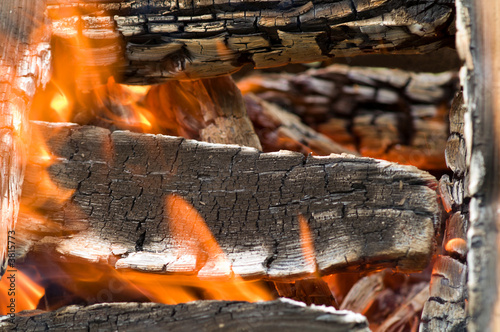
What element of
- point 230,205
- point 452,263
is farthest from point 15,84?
point 452,263

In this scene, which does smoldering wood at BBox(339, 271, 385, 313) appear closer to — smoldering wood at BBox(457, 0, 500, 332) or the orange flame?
smoldering wood at BBox(457, 0, 500, 332)

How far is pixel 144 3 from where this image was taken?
1829 mm

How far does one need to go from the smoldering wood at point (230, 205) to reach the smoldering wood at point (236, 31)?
0.36 m

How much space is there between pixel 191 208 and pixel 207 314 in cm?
48

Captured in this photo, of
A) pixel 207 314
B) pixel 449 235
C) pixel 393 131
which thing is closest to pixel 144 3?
pixel 207 314

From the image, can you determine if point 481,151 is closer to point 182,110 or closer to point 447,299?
point 447,299

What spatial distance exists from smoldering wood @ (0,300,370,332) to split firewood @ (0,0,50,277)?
13.6 inches

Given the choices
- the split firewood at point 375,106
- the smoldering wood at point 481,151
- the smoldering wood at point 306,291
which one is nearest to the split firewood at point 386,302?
the smoldering wood at point 306,291

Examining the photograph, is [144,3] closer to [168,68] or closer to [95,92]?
[168,68]

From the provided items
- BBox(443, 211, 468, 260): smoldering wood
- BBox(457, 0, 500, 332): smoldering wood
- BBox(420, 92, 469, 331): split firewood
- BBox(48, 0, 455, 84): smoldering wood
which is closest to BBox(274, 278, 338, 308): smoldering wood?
BBox(420, 92, 469, 331): split firewood

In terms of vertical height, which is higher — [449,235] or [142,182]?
[142,182]

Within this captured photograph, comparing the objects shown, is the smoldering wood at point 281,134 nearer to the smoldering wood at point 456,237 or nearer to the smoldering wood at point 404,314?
the smoldering wood at point 404,314

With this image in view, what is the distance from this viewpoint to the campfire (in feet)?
5.08

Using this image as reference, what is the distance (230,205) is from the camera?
1.73 m
